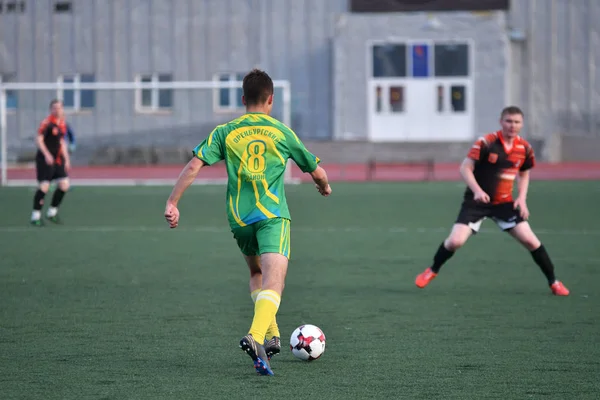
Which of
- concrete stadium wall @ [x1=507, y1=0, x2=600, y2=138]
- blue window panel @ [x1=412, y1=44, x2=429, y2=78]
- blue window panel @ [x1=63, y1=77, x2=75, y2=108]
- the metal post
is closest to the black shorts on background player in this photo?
the metal post

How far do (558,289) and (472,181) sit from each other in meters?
1.24

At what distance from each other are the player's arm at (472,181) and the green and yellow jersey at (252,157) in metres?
3.43

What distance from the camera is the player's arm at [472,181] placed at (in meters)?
9.52

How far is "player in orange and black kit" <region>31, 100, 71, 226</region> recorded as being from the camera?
1698 cm

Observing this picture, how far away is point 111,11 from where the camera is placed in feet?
146

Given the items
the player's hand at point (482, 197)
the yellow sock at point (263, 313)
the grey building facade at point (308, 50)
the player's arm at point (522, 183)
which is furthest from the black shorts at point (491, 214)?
the grey building facade at point (308, 50)

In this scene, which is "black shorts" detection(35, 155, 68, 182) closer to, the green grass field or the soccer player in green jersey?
the green grass field

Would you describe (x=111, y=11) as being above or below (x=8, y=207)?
above

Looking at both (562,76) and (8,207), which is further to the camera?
(562,76)

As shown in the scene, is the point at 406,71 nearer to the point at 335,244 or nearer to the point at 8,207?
the point at 8,207

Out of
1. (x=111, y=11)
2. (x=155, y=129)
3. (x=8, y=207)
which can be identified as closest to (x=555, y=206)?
(x=8, y=207)

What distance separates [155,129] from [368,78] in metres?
10.3

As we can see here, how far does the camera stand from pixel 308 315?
28.3 ft

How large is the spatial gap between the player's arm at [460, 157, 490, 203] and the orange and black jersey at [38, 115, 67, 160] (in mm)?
8864
